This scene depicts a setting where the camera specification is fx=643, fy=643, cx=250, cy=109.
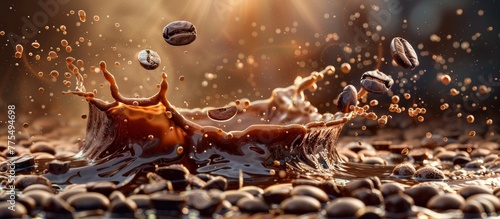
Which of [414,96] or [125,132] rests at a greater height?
[414,96]

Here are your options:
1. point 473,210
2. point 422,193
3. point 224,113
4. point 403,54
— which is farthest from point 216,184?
point 403,54

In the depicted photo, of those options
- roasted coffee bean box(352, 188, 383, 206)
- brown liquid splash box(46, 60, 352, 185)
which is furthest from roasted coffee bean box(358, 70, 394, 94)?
roasted coffee bean box(352, 188, 383, 206)

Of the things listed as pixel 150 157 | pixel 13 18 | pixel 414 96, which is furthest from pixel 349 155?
pixel 13 18

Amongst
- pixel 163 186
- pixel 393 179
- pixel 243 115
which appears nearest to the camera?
pixel 163 186

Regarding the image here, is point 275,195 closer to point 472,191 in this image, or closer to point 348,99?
point 472,191

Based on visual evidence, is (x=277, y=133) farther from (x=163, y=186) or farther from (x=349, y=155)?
(x=349, y=155)
